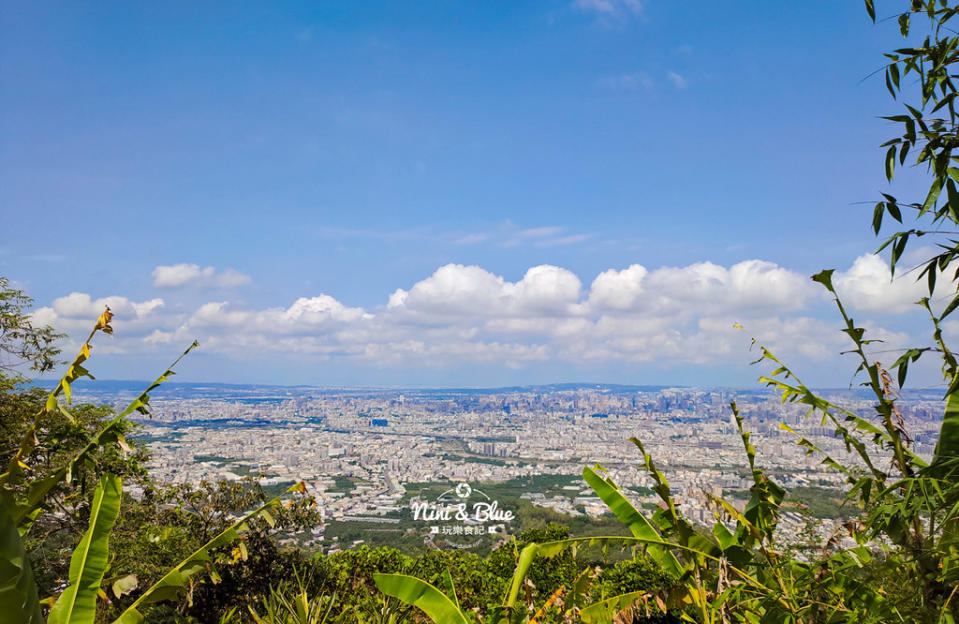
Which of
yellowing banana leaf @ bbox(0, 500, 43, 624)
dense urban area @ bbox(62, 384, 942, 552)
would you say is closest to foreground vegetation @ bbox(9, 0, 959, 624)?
yellowing banana leaf @ bbox(0, 500, 43, 624)

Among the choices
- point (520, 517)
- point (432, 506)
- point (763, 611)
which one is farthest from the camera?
point (432, 506)

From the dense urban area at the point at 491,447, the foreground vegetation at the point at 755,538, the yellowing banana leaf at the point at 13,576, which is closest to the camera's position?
the yellowing banana leaf at the point at 13,576

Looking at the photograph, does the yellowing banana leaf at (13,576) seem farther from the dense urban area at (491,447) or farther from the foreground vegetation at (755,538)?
the dense urban area at (491,447)

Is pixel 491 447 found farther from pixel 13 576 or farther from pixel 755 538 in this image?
pixel 13 576

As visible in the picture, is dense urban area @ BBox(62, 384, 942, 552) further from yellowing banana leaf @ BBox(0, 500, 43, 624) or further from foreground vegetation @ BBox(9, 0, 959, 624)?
yellowing banana leaf @ BBox(0, 500, 43, 624)

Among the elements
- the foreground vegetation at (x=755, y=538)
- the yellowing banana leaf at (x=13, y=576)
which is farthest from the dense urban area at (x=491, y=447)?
the yellowing banana leaf at (x=13, y=576)

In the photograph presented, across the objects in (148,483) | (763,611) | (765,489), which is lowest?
(148,483)

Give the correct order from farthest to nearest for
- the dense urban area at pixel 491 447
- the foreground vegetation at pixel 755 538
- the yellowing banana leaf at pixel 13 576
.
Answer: the dense urban area at pixel 491 447 → the foreground vegetation at pixel 755 538 → the yellowing banana leaf at pixel 13 576

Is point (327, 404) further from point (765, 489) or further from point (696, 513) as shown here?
point (765, 489)

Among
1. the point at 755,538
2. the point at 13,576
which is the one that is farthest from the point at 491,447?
the point at 13,576

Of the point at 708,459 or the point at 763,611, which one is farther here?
the point at 708,459

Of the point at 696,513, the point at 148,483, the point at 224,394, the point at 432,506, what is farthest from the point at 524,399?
the point at 148,483
